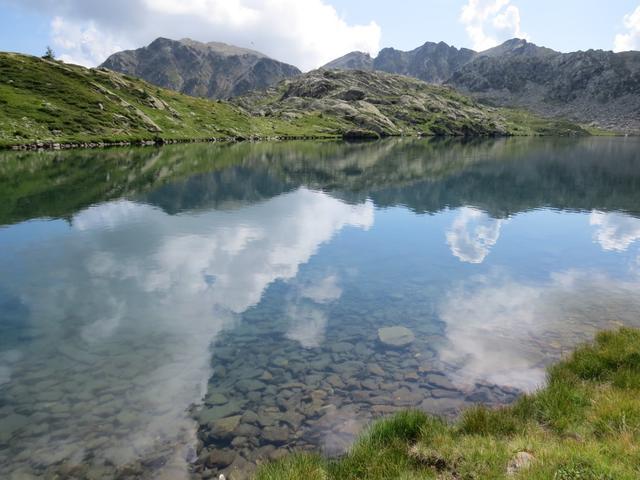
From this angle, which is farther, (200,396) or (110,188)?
(110,188)

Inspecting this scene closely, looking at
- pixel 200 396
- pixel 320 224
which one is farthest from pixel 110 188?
pixel 200 396

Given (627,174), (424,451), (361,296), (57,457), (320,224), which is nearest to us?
(424,451)

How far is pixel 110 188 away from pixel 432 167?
6653cm

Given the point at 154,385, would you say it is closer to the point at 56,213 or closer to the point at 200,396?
the point at 200,396

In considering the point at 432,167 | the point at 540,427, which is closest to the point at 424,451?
the point at 540,427

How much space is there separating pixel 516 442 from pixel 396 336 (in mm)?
9600

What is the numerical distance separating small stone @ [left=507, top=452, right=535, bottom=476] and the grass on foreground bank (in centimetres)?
5

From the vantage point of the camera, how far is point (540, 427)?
12086 millimetres

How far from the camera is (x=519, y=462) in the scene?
959cm

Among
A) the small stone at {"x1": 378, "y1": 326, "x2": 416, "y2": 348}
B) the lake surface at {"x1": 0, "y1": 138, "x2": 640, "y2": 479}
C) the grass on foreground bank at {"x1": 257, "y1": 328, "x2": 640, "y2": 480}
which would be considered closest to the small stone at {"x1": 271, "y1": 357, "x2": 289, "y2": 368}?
the lake surface at {"x1": 0, "y1": 138, "x2": 640, "y2": 479}

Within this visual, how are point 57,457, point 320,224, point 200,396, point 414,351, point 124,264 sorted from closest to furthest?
point 57,457 < point 200,396 < point 414,351 < point 124,264 < point 320,224

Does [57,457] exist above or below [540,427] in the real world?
below

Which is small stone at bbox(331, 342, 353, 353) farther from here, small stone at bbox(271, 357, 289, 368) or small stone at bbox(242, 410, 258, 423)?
small stone at bbox(242, 410, 258, 423)

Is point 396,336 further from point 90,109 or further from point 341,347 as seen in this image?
point 90,109
